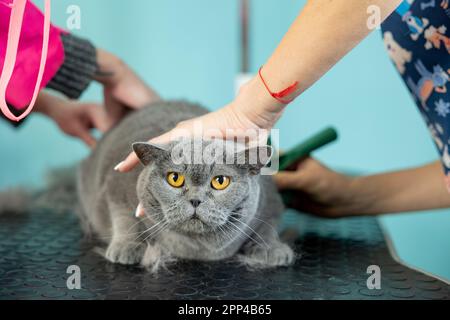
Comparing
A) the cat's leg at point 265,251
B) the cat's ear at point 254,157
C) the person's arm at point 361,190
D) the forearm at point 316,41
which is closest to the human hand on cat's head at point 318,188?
the person's arm at point 361,190

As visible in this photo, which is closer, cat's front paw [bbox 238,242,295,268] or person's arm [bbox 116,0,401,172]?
person's arm [bbox 116,0,401,172]

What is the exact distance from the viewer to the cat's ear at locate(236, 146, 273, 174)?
937mm

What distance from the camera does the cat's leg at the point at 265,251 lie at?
3.38 feet

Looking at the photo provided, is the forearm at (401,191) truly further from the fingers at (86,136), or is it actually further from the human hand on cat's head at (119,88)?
the fingers at (86,136)

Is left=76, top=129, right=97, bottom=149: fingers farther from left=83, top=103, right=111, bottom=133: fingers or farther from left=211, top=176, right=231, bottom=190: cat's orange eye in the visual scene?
left=211, top=176, right=231, bottom=190: cat's orange eye

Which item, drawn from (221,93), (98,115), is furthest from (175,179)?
(221,93)

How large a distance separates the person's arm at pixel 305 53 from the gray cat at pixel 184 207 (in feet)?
0.19

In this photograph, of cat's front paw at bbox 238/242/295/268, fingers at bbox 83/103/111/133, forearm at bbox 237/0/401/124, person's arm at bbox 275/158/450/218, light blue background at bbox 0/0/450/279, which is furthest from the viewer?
light blue background at bbox 0/0/450/279

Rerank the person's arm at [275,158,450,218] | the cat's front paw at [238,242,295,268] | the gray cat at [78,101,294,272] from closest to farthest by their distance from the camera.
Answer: the gray cat at [78,101,294,272] < the cat's front paw at [238,242,295,268] < the person's arm at [275,158,450,218]

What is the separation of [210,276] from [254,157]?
0.21 metres

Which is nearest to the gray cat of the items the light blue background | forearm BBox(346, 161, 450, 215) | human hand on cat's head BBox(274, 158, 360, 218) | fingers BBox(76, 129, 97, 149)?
human hand on cat's head BBox(274, 158, 360, 218)

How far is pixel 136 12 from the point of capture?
2.36 meters

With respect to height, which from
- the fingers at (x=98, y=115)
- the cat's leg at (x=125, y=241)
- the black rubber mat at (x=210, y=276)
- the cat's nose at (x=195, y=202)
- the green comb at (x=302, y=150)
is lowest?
the black rubber mat at (x=210, y=276)

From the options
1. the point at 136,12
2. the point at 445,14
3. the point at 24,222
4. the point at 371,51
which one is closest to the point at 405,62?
the point at 445,14
